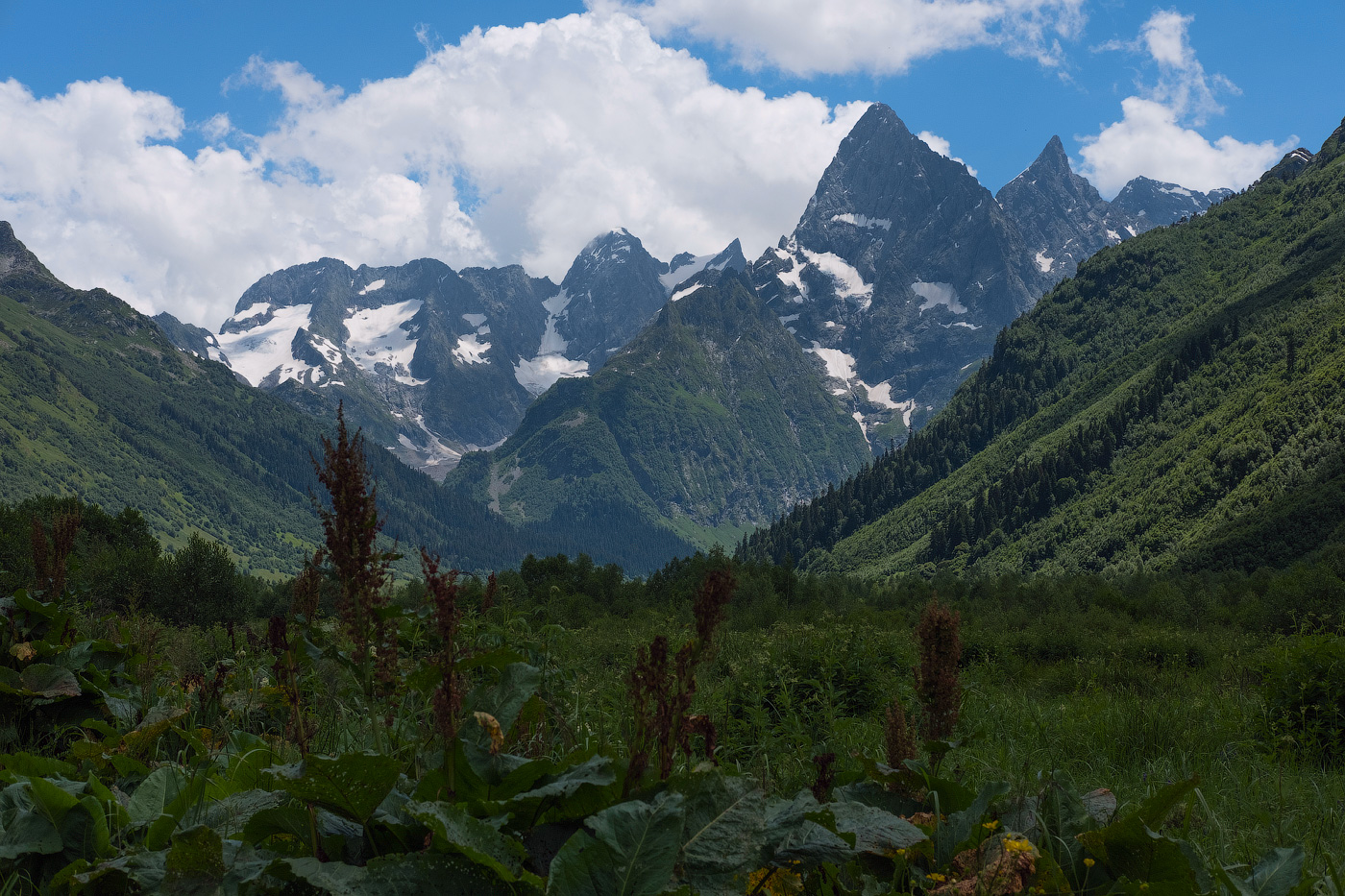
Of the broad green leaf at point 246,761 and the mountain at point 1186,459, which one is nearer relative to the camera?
the broad green leaf at point 246,761

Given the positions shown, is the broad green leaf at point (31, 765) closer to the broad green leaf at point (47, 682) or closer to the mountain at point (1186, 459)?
the broad green leaf at point (47, 682)

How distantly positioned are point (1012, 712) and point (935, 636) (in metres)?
8.14

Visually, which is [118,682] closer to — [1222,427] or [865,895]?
[865,895]

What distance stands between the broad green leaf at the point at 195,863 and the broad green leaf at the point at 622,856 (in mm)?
926

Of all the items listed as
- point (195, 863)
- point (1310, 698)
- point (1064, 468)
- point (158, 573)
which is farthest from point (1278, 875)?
point (1064, 468)

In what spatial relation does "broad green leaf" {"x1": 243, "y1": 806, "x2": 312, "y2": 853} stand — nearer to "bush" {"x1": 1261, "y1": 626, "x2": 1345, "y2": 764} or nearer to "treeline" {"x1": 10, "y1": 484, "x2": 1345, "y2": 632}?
"bush" {"x1": 1261, "y1": 626, "x2": 1345, "y2": 764}

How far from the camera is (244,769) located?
2955 mm

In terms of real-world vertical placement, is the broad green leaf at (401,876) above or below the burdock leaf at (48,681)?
above

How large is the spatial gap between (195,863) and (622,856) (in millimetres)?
1150

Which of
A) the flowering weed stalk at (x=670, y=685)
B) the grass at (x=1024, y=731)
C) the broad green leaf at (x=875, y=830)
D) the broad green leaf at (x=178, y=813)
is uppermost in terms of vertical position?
the flowering weed stalk at (x=670, y=685)

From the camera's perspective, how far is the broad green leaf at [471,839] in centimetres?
180

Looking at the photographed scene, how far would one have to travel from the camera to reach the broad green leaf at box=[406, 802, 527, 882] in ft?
5.91

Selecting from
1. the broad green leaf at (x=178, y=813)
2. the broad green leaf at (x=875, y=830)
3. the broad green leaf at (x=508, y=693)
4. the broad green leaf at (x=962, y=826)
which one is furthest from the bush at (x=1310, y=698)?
the broad green leaf at (x=178, y=813)

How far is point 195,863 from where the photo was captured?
204 cm
